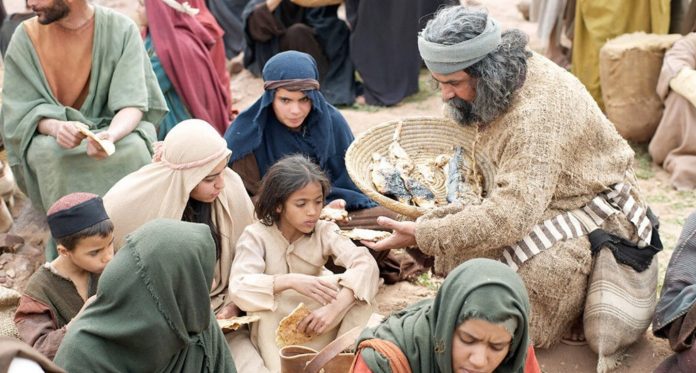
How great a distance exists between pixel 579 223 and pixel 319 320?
4.39 ft

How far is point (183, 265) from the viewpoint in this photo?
8.84 feet

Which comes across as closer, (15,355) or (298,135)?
(15,355)

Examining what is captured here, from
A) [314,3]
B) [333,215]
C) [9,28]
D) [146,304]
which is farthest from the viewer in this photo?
[314,3]

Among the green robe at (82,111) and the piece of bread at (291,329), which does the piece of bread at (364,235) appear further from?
the green robe at (82,111)

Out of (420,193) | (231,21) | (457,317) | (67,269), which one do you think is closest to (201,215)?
(67,269)

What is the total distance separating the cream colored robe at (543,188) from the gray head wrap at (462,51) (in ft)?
0.96

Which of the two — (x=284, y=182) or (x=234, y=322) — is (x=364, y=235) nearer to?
(x=284, y=182)

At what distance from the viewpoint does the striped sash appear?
4.05m

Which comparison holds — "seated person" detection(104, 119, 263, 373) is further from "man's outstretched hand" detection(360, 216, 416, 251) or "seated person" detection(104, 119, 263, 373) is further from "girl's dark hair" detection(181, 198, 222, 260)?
→ "man's outstretched hand" detection(360, 216, 416, 251)

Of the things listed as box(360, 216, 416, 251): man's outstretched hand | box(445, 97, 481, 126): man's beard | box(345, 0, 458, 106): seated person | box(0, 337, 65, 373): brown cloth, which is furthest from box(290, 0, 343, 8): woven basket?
box(0, 337, 65, 373): brown cloth

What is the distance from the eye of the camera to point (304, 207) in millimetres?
3879

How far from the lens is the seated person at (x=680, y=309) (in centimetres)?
371

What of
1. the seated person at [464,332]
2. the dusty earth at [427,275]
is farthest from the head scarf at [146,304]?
the dusty earth at [427,275]

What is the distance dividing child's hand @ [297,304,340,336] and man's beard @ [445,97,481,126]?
110cm
